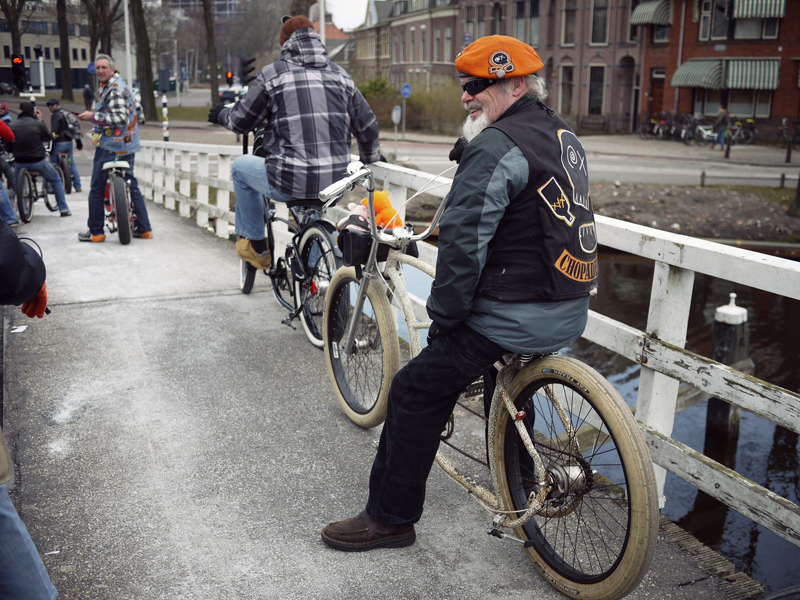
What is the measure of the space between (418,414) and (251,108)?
8.89ft

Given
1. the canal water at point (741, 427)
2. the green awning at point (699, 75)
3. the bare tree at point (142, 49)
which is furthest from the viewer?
the green awning at point (699, 75)

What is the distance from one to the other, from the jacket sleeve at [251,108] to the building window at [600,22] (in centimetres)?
4078

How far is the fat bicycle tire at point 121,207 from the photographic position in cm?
811

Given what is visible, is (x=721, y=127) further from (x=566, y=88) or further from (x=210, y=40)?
(x=210, y=40)

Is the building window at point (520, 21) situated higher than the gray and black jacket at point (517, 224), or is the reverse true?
the building window at point (520, 21)

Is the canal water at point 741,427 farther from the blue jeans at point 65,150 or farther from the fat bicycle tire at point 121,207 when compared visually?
the blue jeans at point 65,150

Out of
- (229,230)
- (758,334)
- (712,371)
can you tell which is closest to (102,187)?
(229,230)

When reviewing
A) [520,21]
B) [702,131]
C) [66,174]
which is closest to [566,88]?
[520,21]

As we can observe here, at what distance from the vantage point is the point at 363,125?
5.10 metres

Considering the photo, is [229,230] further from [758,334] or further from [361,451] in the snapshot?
[758,334]

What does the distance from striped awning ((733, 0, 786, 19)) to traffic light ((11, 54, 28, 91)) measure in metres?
29.2

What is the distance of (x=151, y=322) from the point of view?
557 centimetres

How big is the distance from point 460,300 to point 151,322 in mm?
3662

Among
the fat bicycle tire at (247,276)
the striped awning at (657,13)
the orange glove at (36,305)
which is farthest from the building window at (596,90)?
the orange glove at (36,305)
